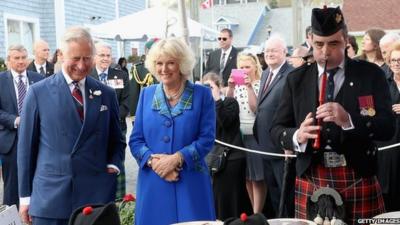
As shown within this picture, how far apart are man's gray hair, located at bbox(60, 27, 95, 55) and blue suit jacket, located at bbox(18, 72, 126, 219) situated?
21 cm

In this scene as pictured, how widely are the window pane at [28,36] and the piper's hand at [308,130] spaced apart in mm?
15627

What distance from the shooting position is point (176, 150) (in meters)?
3.93

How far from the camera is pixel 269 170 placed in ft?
19.0

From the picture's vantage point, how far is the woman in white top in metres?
6.01

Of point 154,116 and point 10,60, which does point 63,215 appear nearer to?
point 154,116

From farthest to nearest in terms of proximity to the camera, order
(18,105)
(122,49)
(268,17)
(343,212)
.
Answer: (268,17), (122,49), (18,105), (343,212)

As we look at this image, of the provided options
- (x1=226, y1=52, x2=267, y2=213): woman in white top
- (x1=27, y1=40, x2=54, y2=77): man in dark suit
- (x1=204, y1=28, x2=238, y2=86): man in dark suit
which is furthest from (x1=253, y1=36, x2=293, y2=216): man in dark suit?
(x1=27, y1=40, x2=54, y2=77): man in dark suit

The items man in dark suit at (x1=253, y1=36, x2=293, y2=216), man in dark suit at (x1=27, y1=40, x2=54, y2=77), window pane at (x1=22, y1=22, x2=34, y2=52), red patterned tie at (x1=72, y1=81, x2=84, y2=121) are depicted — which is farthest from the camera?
window pane at (x1=22, y1=22, x2=34, y2=52)

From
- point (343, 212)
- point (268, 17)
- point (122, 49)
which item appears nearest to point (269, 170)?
point (343, 212)

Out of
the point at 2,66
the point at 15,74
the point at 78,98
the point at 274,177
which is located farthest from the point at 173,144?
the point at 2,66

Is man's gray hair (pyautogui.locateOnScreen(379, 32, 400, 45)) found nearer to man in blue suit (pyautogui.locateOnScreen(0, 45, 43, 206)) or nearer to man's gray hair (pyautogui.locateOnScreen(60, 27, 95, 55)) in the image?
man's gray hair (pyautogui.locateOnScreen(60, 27, 95, 55))

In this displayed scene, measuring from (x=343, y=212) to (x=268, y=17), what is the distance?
137ft

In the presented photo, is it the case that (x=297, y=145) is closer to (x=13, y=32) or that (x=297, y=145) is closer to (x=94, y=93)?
(x=94, y=93)

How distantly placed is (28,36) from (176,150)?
49.4ft
